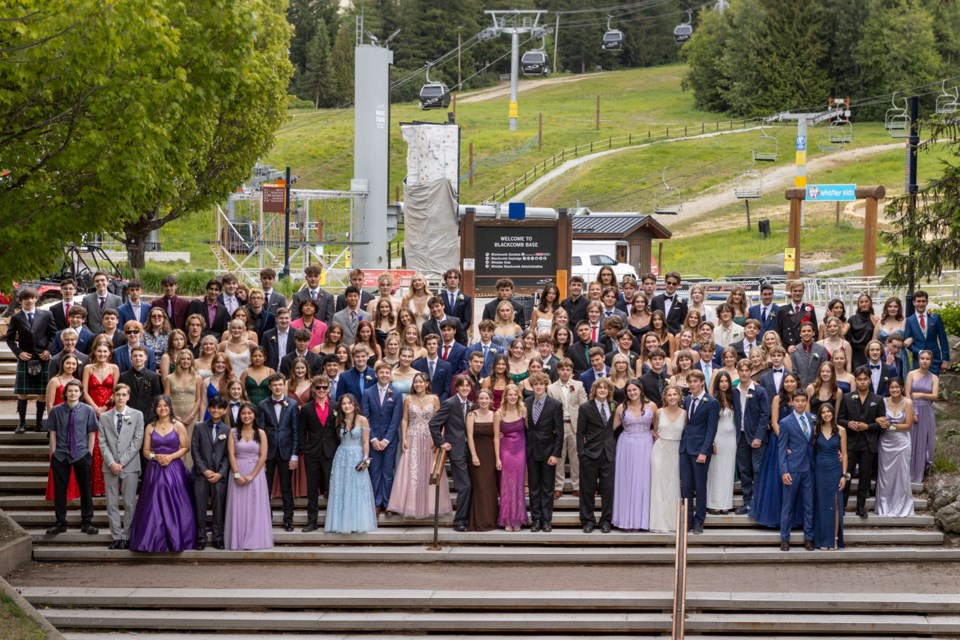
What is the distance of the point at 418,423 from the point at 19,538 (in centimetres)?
471

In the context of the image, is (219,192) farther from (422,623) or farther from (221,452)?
(422,623)

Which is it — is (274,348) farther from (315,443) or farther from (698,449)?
(698,449)

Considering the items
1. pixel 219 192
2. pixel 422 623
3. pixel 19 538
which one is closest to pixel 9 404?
pixel 19 538

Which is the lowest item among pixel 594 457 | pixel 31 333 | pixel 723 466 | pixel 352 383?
pixel 723 466

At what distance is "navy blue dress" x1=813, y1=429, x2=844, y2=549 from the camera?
14.2 m

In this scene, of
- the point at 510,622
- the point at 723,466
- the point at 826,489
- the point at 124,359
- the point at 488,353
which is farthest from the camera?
the point at 488,353

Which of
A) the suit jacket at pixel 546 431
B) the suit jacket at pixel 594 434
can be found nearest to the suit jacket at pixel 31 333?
the suit jacket at pixel 546 431

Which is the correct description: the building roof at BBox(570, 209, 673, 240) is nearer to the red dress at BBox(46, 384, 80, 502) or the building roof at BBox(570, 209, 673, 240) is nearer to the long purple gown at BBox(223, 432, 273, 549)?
the red dress at BBox(46, 384, 80, 502)

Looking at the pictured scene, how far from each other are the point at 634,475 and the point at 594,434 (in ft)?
2.18

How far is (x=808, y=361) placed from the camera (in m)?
15.5

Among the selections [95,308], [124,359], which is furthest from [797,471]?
[95,308]

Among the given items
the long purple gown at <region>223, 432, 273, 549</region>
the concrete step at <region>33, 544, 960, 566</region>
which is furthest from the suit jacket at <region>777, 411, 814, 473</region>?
the long purple gown at <region>223, 432, 273, 549</region>

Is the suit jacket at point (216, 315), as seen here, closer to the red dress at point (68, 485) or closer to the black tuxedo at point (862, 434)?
the red dress at point (68, 485)

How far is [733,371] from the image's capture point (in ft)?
49.2
